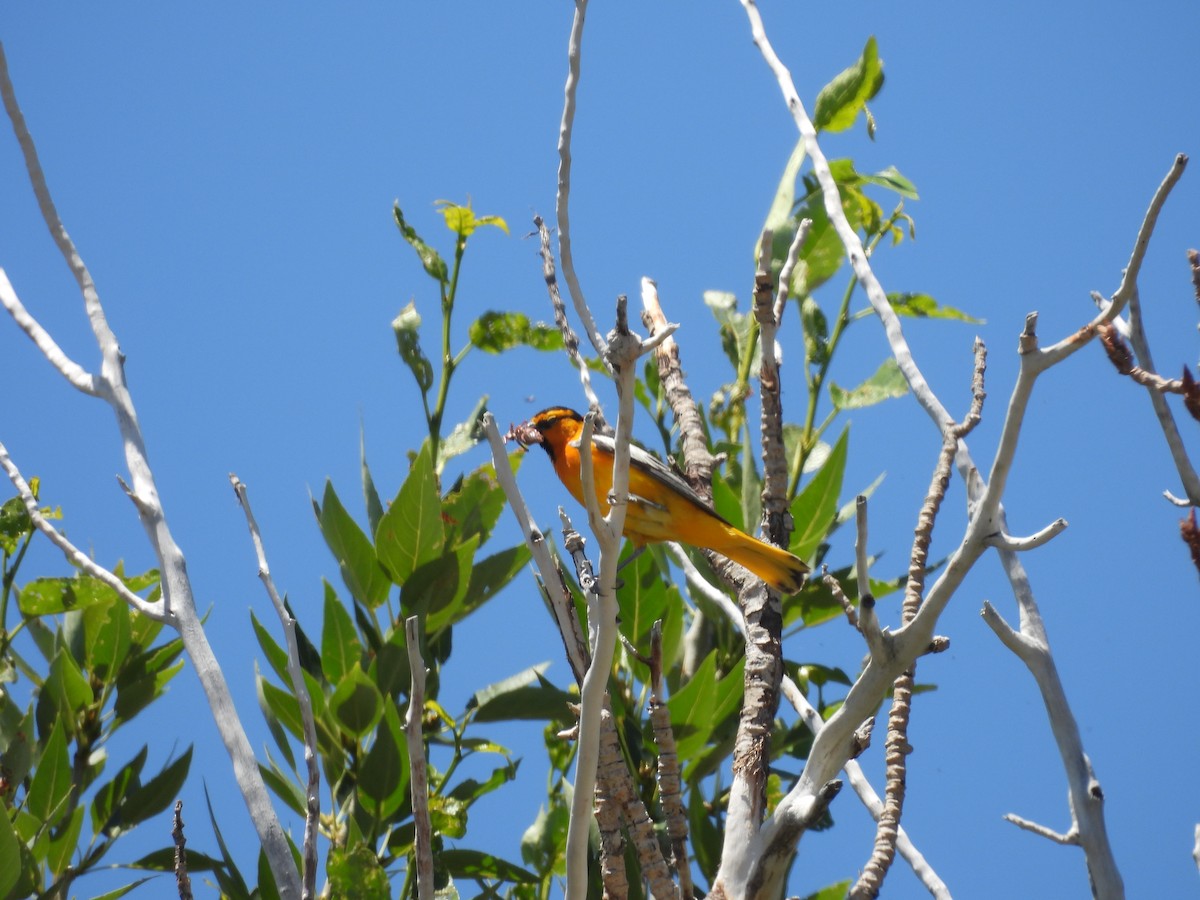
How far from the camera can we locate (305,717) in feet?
7.91

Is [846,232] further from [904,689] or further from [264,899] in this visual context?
[264,899]

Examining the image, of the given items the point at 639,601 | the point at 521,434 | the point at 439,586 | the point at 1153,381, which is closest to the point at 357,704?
the point at 439,586

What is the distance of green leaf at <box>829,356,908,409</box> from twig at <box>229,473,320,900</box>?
90.7 inches

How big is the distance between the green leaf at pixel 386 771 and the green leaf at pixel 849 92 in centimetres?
244

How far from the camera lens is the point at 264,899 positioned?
11.3 ft

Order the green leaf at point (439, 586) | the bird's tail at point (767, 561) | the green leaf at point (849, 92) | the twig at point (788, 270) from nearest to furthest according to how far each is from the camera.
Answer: the twig at point (788, 270) < the bird's tail at point (767, 561) < the green leaf at point (439, 586) < the green leaf at point (849, 92)

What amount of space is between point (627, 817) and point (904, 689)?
2.05 feet

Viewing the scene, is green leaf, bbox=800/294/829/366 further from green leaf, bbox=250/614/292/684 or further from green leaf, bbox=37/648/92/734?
green leaf, bbox=37/648/92/734

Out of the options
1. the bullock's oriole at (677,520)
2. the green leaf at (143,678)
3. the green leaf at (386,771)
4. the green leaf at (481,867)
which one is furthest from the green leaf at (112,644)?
the bullock's oriole at (677,520)

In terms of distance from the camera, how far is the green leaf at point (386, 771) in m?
3.51

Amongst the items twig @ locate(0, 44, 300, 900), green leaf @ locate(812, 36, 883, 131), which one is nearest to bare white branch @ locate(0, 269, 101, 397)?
twig @ locate(0, 44, 300, 900)

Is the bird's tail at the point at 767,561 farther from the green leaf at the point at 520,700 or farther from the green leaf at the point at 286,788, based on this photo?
the green leaf at the point at 286,788

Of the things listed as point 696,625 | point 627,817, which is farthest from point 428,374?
point 627,817

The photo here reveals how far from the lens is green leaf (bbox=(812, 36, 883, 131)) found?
14.3ft
